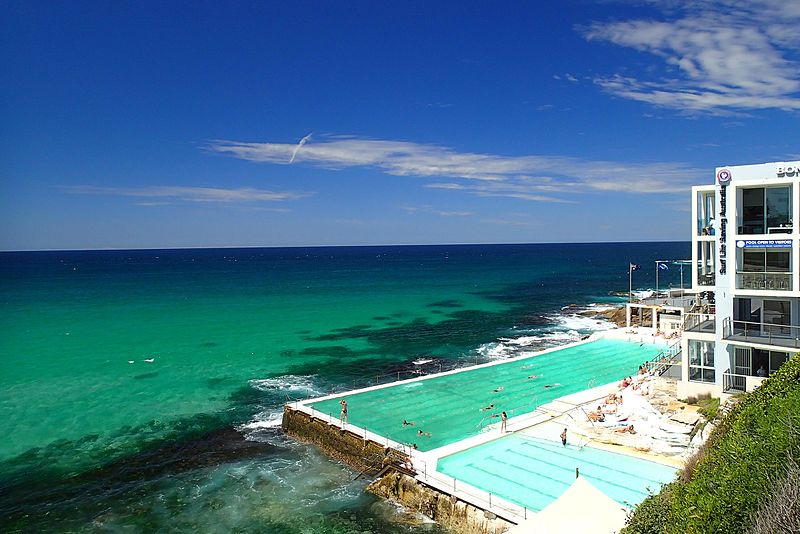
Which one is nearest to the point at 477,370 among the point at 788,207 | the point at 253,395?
the point at 253,395

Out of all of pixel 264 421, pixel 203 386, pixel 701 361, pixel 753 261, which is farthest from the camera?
pixel 203 386

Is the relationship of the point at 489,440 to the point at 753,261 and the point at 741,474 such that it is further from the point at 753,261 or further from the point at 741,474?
the point at 741,474

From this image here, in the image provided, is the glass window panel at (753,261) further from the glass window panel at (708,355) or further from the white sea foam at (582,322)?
the white sea foam at (582,322)

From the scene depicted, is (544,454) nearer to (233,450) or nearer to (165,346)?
(233,450)

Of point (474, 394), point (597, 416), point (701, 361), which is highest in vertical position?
point (701, 361)

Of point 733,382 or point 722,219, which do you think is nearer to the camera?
point 722,219

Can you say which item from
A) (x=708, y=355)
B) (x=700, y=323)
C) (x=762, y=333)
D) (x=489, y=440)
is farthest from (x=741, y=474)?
(x=700, y=323)

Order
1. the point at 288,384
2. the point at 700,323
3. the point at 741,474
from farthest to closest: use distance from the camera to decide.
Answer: the point at 288,384 → the point at 700,323 → the point at 741,474

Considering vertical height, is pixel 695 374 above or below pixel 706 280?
below

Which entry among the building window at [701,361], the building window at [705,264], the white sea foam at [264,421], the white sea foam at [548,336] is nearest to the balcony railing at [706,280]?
the building window at [705,264]
